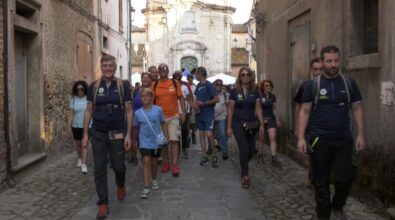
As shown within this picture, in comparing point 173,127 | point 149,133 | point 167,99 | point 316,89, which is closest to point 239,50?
point 167,99

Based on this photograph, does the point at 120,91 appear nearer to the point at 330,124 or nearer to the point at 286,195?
the point at 330,124

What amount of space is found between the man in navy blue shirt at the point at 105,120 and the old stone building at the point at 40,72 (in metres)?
2.18

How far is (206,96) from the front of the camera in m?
10.2

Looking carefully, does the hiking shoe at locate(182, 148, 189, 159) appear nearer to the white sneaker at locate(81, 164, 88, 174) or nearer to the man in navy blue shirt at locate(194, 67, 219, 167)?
the man in navy blue shirt at locate(194, 67, 219, 167)

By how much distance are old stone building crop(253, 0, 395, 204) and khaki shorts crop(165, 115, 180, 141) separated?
9.14ft

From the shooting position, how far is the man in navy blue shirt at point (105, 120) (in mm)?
6043

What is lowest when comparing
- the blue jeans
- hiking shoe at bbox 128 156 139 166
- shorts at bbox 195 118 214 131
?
hiking shoe at bbox 128 156 139 166

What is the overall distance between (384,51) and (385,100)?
0.61 meters

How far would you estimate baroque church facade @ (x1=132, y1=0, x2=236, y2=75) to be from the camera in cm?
5328

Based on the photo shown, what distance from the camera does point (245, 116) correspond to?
25.8 ft

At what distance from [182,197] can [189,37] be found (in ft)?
154

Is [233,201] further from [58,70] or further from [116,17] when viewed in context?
[116,17]

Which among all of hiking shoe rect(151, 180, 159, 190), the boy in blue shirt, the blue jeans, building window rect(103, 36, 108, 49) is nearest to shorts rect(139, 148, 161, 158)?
the boy in blue shirt

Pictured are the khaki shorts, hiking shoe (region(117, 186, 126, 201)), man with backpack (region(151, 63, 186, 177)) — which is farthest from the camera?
man with backpack (region(151, 63, 186, 177))
